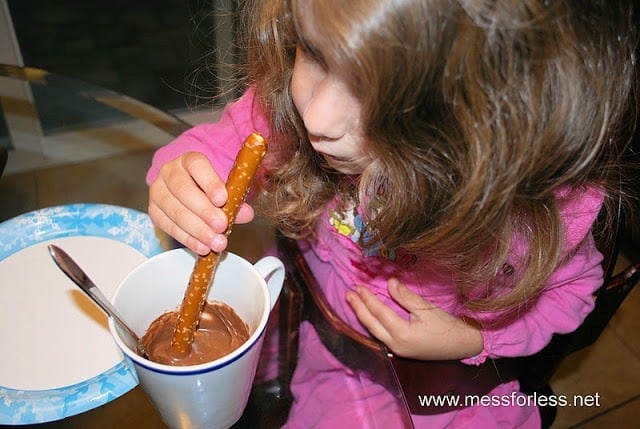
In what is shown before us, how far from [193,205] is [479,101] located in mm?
321

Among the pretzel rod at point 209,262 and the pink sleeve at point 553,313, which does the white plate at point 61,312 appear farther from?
the pink sleeve at point 553,313

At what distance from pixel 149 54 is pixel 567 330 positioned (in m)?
1.71

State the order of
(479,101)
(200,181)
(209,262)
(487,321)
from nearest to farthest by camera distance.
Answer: (479,101)
(209,262)
(200,181)
(487,321)

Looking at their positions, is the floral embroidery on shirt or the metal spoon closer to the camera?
the metal spoon

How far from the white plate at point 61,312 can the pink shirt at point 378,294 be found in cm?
11

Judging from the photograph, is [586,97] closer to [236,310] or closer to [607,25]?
[607,25]

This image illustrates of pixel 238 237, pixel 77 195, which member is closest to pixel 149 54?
pixel 77 195

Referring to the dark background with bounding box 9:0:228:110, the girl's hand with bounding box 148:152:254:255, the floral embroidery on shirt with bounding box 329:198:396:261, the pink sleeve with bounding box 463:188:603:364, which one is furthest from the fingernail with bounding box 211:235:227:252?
the dark background with bounding box 9:0:228:110

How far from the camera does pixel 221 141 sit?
826 millimetres

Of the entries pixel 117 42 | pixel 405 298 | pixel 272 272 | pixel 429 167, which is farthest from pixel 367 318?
pixel 117 42

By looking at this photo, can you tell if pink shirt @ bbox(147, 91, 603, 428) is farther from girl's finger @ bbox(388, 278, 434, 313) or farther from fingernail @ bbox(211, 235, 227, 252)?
fingernail @ bbox(211, 235, 227, 252)

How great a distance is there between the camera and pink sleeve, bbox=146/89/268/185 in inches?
31.9

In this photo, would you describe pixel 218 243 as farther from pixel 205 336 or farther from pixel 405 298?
pixel 405 298

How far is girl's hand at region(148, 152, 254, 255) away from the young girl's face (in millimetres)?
114
